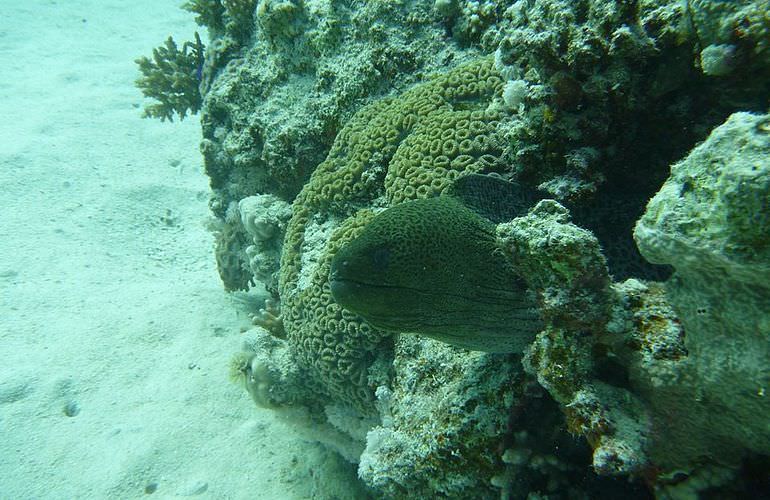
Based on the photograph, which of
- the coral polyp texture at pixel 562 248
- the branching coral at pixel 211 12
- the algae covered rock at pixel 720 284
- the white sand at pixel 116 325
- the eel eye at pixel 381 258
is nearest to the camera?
the algae covered rock at pixel 720 284

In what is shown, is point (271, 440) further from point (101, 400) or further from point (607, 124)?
point (607, 124)

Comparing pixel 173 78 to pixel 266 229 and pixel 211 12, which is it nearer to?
pixel 211 12

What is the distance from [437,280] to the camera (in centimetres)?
179

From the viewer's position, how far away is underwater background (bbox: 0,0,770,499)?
55.2 inches

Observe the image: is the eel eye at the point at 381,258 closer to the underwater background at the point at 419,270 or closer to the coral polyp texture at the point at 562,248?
the underwater background at the point at 419,270

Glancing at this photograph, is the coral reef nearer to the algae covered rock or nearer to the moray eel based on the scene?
the moray eel

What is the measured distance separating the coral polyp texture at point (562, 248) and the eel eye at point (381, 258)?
17cm

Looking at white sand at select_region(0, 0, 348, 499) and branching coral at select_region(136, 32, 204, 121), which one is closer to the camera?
white sand at select_region(0, 0, 348, 499)

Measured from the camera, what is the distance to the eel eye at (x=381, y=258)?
1.71 meters

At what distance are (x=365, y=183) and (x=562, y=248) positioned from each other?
2.13m

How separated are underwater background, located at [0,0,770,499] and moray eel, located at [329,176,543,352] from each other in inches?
0.5

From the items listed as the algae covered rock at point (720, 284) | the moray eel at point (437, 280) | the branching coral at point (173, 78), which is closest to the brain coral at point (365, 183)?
the moray eel at point (437, 280)

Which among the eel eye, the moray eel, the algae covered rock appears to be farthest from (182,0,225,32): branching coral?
the algae covered rock

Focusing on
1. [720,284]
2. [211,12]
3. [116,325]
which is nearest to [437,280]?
[720,284]
